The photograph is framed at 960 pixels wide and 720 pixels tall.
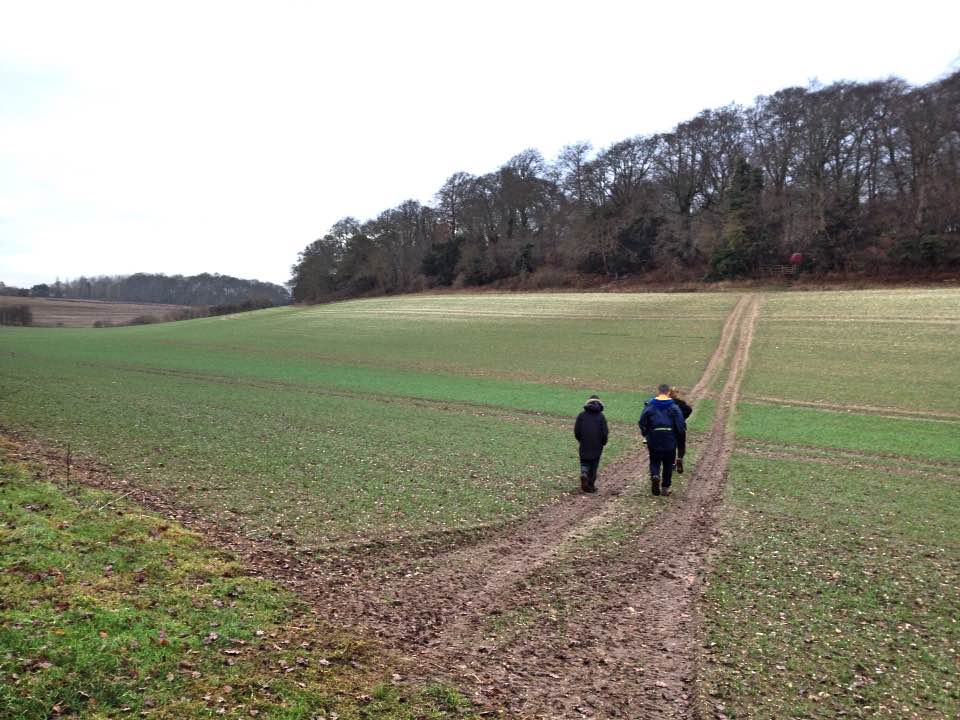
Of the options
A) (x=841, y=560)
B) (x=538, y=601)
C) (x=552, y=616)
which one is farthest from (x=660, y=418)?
(x=552, y=616)

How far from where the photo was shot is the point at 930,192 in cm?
5738

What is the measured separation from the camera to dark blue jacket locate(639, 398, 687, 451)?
1340 centimetres

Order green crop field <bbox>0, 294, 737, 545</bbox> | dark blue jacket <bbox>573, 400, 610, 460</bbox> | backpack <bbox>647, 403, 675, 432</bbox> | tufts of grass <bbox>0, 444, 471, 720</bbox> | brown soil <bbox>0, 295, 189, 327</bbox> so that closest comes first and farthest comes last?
tufts of grass <bbox>0, 444, 471, 720</bbox>
backpack <bbox>647, 403, 675, 432</bbox>
green crop field <bbox>0, 294, 737, 545</bbox>
dark blue jacket <bbox>573, 400, 610, 460</bbox>
brown soil <bbox>0, 295, 189, 327</bbox>

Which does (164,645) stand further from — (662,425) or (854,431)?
(854,431)

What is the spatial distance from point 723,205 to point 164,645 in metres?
78.6

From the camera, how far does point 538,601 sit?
28.9 ft

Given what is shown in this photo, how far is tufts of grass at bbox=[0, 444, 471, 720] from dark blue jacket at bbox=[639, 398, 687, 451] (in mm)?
8664

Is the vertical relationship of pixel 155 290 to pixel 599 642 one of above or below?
above

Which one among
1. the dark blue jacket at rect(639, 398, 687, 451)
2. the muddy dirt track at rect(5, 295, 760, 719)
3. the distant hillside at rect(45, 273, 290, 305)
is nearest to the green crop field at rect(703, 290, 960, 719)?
the muddy dirt track at rect(5, 295, 760, 719)

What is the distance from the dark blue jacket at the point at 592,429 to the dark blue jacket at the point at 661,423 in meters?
1.00

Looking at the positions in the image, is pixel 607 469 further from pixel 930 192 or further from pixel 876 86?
pixel 876 86

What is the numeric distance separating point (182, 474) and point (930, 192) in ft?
237

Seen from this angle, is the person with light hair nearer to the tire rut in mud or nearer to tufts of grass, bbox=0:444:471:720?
the tire rut in mud

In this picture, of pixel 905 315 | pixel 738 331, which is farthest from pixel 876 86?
pixel 738 331
